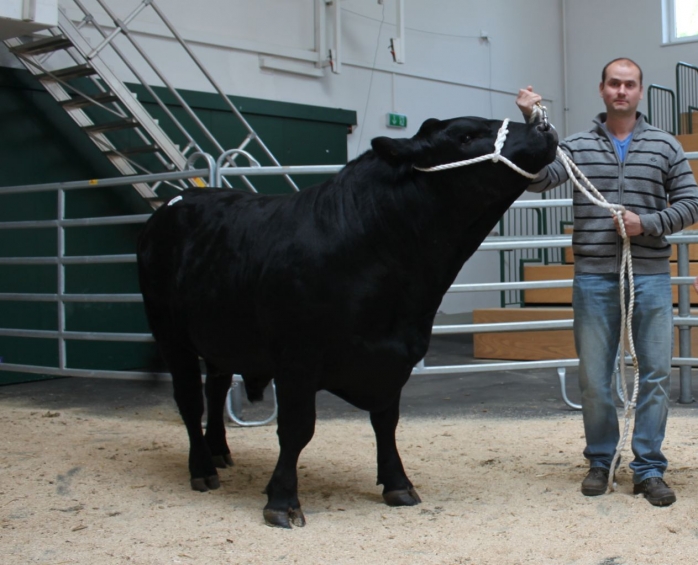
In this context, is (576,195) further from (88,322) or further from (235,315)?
(88,322)

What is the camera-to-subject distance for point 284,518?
9.84 ft

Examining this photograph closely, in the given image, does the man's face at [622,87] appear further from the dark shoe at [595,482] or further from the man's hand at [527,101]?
the dark shoe at [595,482]

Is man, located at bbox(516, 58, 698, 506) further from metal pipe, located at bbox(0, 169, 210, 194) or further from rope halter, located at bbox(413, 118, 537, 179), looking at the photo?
metal pipe, located at bbox(0, 169, 210, 194)

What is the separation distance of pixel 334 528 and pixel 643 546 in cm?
102

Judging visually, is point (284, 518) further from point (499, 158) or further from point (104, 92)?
point (104, 92)

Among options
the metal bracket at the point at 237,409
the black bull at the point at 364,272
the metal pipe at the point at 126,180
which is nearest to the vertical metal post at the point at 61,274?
→ the metal pipe at the point at 126,180


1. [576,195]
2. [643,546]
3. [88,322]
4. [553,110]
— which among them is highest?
[553,110]

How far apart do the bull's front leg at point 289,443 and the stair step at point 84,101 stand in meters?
4.52

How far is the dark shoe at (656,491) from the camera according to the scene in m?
3.14

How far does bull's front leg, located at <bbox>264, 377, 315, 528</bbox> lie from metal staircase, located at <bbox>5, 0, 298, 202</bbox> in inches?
141

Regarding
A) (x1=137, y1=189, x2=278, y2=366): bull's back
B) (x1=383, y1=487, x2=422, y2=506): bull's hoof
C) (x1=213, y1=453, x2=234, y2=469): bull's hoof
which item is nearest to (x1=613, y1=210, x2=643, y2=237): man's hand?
(x1=383, y1=487, x2=422, y2=506): bull's hoof

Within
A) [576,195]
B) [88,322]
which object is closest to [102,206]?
[88,322]

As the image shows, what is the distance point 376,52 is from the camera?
10.4 meters

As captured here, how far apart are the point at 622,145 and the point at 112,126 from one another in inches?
188
